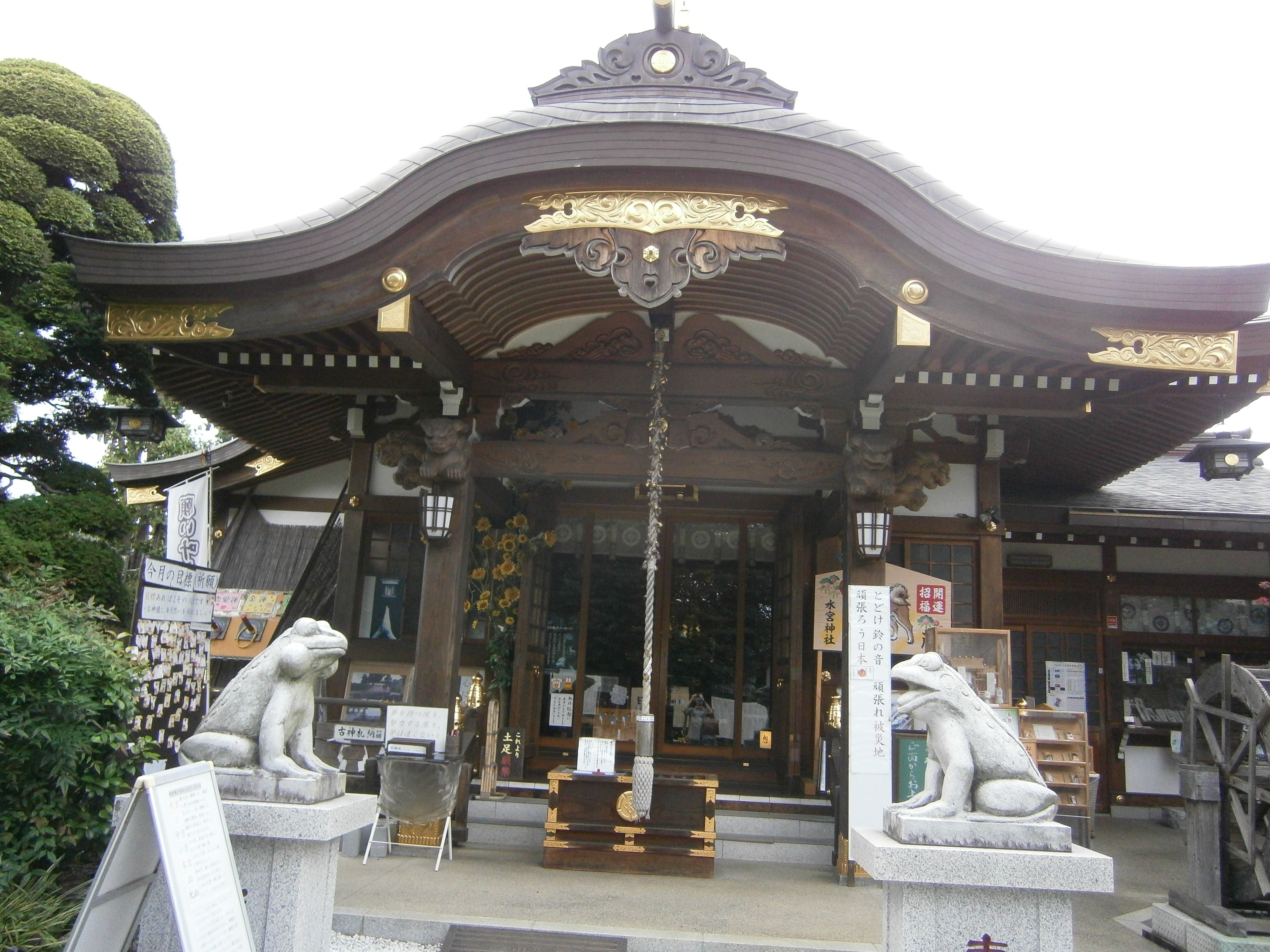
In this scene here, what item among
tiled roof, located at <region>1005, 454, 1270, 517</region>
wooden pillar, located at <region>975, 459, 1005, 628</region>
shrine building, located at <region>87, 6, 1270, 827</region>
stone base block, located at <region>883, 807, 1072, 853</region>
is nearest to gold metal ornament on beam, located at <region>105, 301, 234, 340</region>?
shrine building, located at <region>87, 6, 1270, 827</region>

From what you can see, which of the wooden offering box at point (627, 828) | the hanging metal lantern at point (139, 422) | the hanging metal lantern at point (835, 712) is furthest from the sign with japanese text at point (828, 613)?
the hanging metal lantern at point (139, 422)

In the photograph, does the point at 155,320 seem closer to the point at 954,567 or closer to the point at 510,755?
the point at 510,755

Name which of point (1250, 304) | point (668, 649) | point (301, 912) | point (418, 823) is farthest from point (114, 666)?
point (1250, 304)

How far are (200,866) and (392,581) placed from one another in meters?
5.22

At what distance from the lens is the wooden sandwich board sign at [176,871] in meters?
3.14

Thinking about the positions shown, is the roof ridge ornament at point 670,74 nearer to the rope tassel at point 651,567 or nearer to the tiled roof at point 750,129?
the tiled roof at point 750,129

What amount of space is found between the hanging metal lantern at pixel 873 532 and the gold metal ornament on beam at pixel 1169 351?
1793mm

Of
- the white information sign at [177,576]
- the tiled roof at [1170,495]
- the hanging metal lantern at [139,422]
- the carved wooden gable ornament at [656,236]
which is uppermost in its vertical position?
the carved wooden gable ornament at [656,236]

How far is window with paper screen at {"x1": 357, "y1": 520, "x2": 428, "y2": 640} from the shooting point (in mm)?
8430

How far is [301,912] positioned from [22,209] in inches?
228

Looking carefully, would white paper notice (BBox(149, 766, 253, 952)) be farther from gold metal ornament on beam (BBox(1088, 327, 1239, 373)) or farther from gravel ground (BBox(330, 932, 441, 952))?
gold metal ornament on beam (BBox(1088, 327, 1239, 373))

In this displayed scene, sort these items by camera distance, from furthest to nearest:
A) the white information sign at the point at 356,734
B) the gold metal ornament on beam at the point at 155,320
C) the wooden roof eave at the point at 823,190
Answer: the white information sign at the point at 356,734, the gold metal ornament on beam at the point at 155,320, the wooden roof eave at the point at 823,190

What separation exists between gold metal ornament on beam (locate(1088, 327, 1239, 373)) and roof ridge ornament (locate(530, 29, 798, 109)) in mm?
3207

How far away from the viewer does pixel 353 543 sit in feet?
27.3
